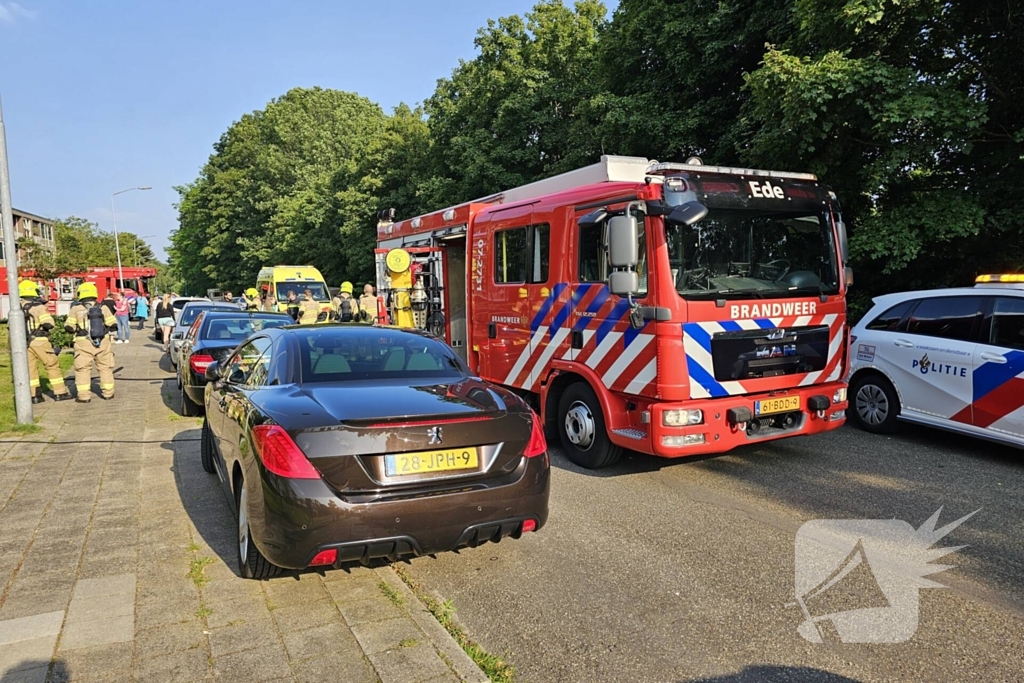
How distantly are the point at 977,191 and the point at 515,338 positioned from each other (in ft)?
23.7

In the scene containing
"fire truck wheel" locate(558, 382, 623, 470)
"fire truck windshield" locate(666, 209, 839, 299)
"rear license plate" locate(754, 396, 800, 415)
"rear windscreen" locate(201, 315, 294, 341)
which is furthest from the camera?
"rear windscreen" locate(201, 315, 294, 341)

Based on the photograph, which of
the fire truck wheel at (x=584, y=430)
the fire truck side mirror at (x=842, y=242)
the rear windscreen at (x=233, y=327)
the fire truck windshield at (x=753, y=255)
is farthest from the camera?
the rear windscreen at (x=233, y=327)

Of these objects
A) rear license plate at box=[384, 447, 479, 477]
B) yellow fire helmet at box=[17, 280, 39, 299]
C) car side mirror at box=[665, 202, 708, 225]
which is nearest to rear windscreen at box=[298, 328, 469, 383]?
rear license plate at box=[384, 447, 479, 477]

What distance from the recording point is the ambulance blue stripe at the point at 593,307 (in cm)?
619

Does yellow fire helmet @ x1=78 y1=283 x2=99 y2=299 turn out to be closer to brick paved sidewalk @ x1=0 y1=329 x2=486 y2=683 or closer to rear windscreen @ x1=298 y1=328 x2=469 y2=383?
brick paved sidewalk @ x1=0 y1=329 x2=486 y2=683

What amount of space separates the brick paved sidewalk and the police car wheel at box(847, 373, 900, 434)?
20.1 feet

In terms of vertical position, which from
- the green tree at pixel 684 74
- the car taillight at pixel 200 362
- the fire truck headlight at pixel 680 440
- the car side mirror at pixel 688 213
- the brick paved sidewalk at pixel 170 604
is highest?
the green tree at pixel 684 74

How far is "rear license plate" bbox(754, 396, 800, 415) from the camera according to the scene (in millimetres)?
5844

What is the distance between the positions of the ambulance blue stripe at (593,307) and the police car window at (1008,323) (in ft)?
12.7

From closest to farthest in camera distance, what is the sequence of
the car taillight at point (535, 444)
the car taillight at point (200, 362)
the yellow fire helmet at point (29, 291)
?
1. the car taillight at point (535, 444)
2. the car taillight at point (200, 362)
3. the yellow fire helmet at point (29, 291)

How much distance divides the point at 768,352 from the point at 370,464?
3.90 m

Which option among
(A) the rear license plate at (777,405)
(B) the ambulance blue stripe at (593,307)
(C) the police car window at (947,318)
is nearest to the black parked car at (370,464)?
(B) the ambulance blue stripe at (593,307)

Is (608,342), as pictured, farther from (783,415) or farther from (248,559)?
(248,559)

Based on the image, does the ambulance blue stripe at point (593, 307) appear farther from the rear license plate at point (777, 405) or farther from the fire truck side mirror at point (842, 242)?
the fire truck side mirror at point (842, 242)
